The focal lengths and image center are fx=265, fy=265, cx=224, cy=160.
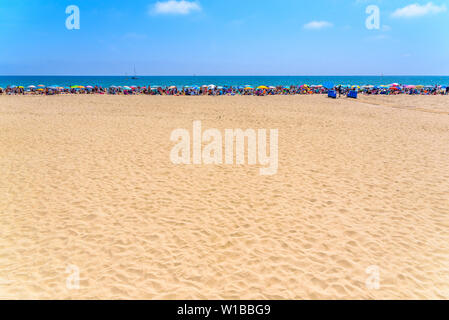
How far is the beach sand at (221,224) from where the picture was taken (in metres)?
3.66

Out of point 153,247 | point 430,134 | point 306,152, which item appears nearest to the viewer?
point 153,247

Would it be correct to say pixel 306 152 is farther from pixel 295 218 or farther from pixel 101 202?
pixel 101 202

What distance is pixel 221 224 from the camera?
5090 mm

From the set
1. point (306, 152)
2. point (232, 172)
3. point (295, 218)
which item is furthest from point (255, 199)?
point (306, 152)

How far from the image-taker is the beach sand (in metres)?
3.66

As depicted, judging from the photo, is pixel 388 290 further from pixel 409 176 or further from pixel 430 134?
pixel 430 134

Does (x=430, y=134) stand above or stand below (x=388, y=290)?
above

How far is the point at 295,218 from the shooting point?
534 cm

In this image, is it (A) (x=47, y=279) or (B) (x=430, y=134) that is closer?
(A) (x=47, y=279)

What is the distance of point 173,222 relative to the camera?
16.9ft
